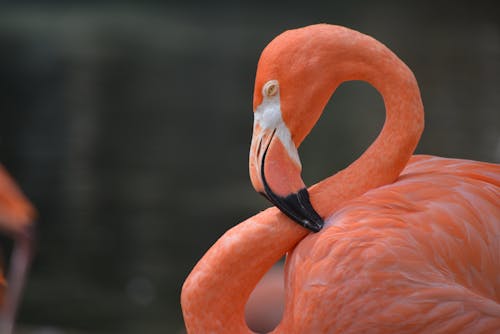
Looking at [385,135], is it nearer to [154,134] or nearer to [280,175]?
[280,175]

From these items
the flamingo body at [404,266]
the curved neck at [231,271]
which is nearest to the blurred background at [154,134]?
the curved neck at [231,271]

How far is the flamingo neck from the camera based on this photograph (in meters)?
2.29

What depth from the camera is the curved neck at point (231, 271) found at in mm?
2332

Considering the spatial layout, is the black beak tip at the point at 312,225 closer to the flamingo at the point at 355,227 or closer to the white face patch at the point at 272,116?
the flamingo at the point at 355,227

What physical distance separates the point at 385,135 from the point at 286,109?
0.99 ft

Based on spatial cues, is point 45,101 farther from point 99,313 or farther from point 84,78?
point 99,313

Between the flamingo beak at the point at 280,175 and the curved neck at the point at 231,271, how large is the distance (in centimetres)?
7

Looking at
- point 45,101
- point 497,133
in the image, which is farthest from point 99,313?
point 45,101

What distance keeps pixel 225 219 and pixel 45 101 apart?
5.82 m

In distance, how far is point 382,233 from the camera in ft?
7.00

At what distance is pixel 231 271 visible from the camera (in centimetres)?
233

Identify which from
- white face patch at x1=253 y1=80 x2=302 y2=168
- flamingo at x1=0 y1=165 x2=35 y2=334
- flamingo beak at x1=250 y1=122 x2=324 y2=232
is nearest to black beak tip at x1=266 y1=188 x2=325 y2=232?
flamingo beak at x1=250 y1=122 x2=324 y2=232

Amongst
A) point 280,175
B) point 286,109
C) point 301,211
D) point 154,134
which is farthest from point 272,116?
point 154,134

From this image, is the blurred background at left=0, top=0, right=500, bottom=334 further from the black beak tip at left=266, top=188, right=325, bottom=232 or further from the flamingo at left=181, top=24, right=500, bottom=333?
the black beak tip at left=266, top=188, right=325, bottom=232
